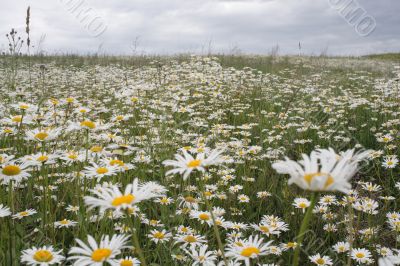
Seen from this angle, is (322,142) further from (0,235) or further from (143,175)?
(0,235)

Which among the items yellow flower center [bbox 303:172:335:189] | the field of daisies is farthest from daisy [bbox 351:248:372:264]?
yellow flower center [bbox 303:172:335:189]

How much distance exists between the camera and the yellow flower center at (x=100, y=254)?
117 centimetres

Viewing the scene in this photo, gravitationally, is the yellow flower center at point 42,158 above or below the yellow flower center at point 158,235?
above

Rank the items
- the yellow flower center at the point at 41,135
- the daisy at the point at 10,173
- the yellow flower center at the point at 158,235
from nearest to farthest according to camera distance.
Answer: the daisy at the point at 10,173 → the yellow flower center at the point at 158,235 → the yellow flower center at the point at 41,135

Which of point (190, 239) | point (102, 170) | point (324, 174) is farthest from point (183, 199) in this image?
point (324, 174)

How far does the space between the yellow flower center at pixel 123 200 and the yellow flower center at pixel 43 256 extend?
589 mm

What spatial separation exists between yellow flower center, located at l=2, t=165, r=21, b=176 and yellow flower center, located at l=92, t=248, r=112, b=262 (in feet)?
3.05

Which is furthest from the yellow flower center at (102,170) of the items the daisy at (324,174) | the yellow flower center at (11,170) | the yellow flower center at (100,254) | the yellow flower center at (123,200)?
the daisy at (324,174)

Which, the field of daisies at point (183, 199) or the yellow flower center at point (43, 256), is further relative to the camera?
the yellow flower center at point (43, 256)

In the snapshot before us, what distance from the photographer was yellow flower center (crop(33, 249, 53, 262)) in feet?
4.73

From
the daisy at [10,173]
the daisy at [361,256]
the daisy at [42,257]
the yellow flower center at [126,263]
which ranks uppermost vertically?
the daisy at [10,173]

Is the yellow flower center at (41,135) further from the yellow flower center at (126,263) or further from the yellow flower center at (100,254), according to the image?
the yellow flower center at (100,254)

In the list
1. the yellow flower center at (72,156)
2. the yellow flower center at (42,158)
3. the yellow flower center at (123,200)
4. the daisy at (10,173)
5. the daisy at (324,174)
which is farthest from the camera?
the yellow flower center at (72,156)

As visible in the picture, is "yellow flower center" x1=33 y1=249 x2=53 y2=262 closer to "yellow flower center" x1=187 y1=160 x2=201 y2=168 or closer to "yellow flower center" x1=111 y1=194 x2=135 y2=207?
"yellow flower center" x1=111 y1=194 x2=135 y2=207
